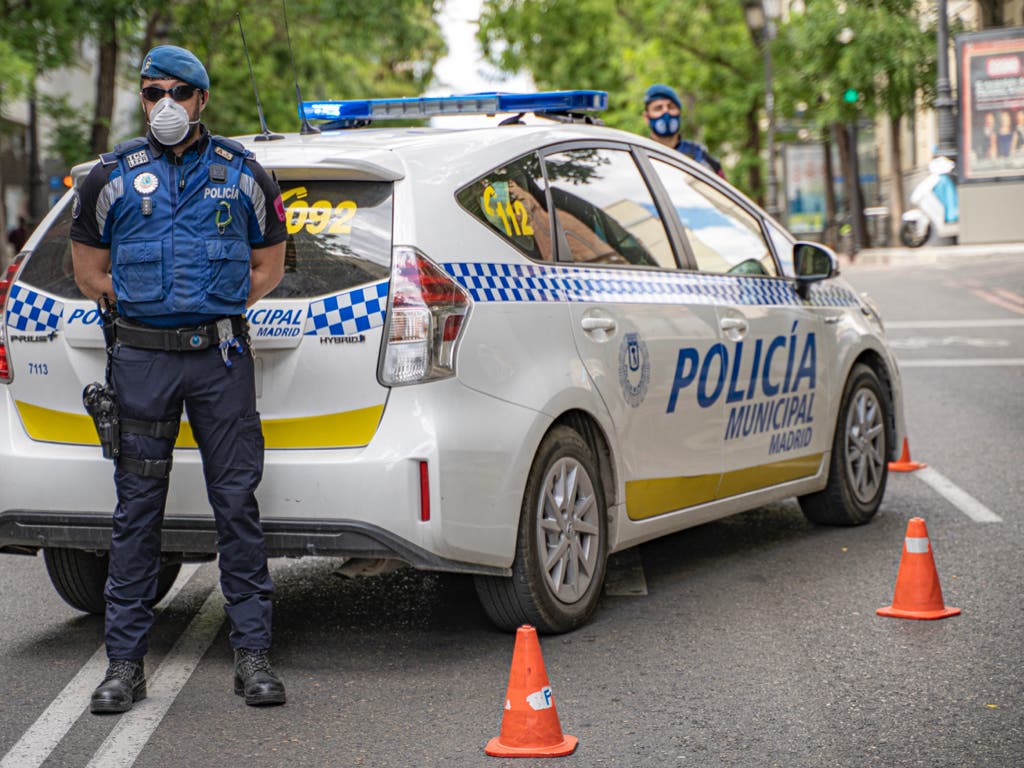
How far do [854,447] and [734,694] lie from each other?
10.3 feet

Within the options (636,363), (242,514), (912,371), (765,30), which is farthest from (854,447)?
(765,30)

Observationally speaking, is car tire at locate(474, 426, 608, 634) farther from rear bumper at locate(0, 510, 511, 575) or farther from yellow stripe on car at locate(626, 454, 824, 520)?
yellow stripe on car at locate(626, 454, 824, 520)

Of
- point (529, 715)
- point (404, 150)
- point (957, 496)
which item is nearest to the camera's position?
point (529, 715)

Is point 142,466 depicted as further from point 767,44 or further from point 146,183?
point 767,44

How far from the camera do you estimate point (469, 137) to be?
19.3ft

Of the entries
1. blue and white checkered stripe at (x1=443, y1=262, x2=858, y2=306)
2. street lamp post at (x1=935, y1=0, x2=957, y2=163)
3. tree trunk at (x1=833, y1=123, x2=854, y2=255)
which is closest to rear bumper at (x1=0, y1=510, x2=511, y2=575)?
blue and white checkered stripe at (x1=443, y1=262, x2=858, y2=306)

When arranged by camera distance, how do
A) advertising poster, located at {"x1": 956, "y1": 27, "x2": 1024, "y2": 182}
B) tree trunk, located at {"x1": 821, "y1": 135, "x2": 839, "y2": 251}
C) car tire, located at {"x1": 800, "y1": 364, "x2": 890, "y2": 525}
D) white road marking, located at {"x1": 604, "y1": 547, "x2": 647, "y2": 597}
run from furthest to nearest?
1. tree trunk, located at {"x1": 821, "y1": 135, "x2": 839, "y2": 251}
2. advertising poster, located at {"x1": 956, "y1": 27, "x2": 1024, "y2": 182}
3. car tire, located at {"x1": 800, "y1": 364, "x2": 890, "y2": 525}
4. white road marking, located at {"x1": 604, "y1": 547, "x2": 647, "y2": 597}

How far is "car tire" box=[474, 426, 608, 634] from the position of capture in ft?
18.5

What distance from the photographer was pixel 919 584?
6.04 metres

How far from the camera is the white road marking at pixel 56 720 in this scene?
14.9 feet

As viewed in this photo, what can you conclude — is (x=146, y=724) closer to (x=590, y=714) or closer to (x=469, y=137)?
(x=590, y=714)

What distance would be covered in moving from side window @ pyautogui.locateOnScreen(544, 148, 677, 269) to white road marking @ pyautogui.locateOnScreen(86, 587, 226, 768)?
1855mm

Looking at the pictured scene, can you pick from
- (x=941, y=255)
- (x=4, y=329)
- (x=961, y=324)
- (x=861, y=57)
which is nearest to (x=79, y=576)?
(x=4, y=329)

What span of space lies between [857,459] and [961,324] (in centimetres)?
1283
